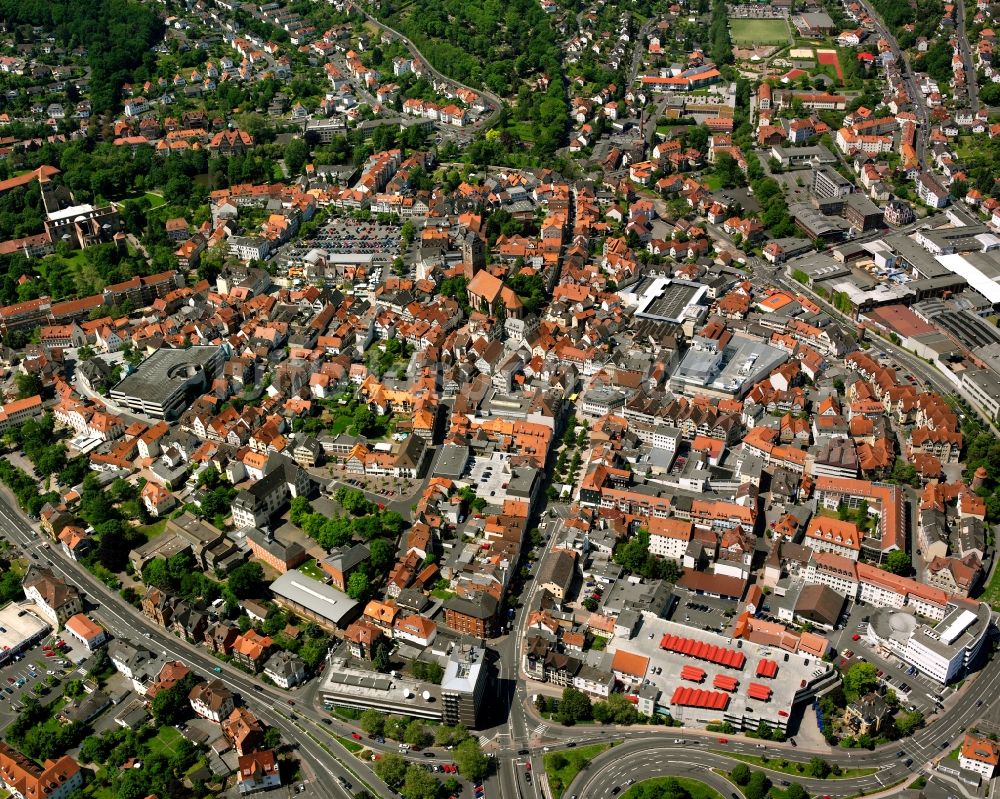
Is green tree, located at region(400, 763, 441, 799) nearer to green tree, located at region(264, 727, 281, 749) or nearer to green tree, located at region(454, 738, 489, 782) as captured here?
green tree, located at region(454, 738, 489, 782)

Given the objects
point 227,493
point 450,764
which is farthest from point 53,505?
point 450,764

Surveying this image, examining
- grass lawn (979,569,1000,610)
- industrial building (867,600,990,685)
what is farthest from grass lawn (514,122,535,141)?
industrial building (867,600,990,685)

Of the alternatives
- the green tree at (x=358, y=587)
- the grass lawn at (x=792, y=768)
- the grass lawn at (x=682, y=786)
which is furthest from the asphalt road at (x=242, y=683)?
the grass lawn at (x=792, y=768)

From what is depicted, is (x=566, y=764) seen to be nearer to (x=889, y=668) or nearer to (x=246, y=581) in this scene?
(x=889, y=668)

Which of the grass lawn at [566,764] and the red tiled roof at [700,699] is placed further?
the red tiled roof at [700,699]

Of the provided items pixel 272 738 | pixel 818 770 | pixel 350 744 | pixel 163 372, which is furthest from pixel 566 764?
pixel 163 372

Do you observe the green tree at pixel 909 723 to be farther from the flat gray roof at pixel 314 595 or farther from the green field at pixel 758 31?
the green field at pixel 758 31
